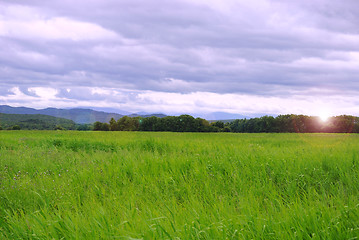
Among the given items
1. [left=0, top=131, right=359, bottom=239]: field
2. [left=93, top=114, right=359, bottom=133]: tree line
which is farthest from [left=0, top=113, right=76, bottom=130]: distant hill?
[left=0, top=131, right=359, bottom=239]: field

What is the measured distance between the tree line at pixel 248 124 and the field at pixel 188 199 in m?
42.3

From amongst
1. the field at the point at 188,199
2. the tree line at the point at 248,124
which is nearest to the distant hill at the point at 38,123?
the tree line at the point at 248,124

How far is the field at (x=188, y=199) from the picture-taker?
3.27m

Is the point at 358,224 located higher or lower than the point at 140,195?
higher

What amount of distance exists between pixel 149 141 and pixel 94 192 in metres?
7.69

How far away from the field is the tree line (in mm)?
42312

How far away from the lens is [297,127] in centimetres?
5756

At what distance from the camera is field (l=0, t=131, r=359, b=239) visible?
10.7 feet

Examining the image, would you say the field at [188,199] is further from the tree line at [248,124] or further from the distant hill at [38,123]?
the distant hill at [38,123]

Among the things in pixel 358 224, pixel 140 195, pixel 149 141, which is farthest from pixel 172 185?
pixel 149 141

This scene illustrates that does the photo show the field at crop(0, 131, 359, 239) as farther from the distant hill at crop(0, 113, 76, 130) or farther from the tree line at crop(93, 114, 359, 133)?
the distant hill at crop(0, 113, 76, 130)

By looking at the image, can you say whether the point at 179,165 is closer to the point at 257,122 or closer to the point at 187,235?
the point at 187,235

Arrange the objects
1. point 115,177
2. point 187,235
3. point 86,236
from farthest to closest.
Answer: point 115,177, point 86,236, point 187,235

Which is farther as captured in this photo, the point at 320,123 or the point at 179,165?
the point at 320,123
